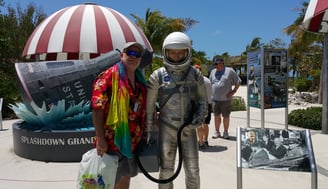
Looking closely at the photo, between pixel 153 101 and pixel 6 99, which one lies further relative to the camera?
pixel 6 99

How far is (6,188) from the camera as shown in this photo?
390 cm

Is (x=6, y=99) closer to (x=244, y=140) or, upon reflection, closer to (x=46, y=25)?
(x=46, y=25)

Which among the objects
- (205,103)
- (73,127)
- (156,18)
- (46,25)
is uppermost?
(156,18)

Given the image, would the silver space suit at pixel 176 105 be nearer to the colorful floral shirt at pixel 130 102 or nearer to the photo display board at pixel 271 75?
the colorful floral shirt at pixel 130 102

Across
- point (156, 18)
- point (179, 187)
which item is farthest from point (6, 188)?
point (156, 18)

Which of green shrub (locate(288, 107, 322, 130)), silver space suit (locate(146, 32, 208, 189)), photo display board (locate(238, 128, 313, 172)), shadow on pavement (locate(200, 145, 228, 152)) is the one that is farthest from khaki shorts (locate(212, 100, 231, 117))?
silver space suit (locate(146, 32, 208, 189))

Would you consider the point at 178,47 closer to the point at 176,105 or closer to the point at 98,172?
the point at 176,105

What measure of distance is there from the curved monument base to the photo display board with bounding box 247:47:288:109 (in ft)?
11.9

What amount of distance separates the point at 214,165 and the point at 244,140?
77.3 inches

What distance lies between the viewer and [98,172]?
2281mm

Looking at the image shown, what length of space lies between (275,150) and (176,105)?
39.2 inches

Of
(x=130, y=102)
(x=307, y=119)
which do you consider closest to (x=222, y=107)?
(x=307, y=119)

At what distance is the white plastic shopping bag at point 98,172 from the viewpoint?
2268 millimetres

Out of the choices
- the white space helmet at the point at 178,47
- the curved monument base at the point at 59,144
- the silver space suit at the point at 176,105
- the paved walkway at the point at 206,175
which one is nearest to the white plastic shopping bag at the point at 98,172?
the silver space suit at the point at 176,105
